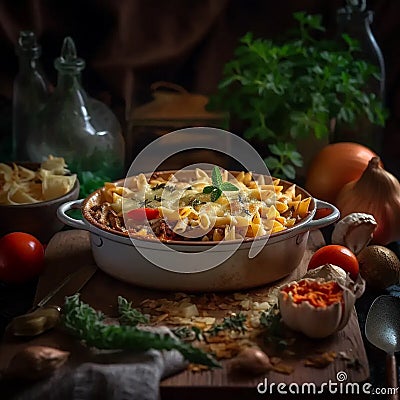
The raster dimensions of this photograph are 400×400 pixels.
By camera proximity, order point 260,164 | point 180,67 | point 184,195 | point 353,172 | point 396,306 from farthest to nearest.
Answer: point 180,67, point 353,172, point 260,164, point 184,195, point 396,306

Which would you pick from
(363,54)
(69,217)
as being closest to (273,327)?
(69,217)

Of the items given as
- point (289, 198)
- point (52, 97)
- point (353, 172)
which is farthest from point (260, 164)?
point (52, 97)

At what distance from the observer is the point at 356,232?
1.41 metres

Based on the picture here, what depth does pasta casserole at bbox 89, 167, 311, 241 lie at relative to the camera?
1.26m

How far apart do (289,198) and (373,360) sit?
0.34m

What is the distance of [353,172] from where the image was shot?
1.68 metres

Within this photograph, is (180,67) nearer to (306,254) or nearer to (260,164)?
(260,164)

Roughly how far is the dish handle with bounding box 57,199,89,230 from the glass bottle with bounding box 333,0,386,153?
71 centimetres

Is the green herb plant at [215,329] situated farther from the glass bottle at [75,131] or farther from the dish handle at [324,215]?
the glass bottle at [75,131]

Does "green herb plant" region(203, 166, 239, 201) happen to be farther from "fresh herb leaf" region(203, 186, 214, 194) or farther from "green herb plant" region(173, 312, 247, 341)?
"green herb plant" region(173, 312, 247, 341)

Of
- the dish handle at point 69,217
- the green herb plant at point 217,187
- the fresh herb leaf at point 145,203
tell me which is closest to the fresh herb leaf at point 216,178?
the green herb plant at point 217,187

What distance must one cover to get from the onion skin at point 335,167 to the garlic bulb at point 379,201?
129 millimetres

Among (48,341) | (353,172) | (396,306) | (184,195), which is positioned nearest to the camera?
(48,341)

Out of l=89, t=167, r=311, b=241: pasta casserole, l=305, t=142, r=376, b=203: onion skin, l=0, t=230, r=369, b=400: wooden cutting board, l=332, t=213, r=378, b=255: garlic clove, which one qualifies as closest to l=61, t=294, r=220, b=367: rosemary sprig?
→ l=0, t=230, r=369, b=400: wooden cutting board
